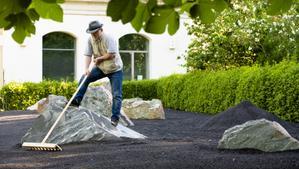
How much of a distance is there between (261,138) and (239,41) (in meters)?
10.7

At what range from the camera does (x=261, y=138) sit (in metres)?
7.42

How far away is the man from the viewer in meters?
9.41

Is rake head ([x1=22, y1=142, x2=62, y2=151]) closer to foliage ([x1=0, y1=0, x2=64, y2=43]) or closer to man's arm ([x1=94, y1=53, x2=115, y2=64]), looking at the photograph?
man's arm ([x1=94, y1=53, x2=115, y2=64])

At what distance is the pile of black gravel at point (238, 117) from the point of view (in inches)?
463

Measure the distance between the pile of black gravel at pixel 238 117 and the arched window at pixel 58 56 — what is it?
14.3m

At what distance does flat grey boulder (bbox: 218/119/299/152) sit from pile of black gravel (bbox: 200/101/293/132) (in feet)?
12.9

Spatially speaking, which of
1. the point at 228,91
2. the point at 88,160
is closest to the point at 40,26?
the point at 228,91

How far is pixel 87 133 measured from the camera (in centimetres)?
845

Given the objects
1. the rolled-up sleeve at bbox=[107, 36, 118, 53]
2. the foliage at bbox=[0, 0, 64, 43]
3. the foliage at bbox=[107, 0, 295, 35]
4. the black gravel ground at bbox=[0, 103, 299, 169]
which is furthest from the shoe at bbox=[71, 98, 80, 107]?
the foliage at bbox=[107, 0, 295, 35]

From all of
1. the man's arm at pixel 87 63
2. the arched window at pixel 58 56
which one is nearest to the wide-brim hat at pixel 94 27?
the man's arm at pixel 87 63

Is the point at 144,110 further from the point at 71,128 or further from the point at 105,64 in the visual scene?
the point at 71,128

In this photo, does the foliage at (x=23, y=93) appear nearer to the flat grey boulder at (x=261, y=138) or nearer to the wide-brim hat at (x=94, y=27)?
the wide-brim hat at (x=94, y=27)

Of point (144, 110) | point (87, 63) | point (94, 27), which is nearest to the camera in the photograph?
point (94, 27)

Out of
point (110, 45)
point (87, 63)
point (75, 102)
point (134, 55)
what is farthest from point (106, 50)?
point (134, 55)
